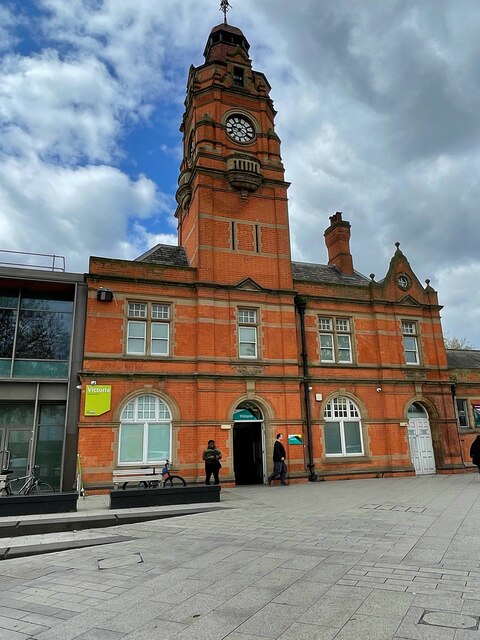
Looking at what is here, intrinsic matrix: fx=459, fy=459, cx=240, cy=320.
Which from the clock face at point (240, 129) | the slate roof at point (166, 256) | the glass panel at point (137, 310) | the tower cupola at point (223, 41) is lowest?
the glass panel at point (137, 310)

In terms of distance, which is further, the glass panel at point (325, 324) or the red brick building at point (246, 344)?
the glass panel at point (325, 324)

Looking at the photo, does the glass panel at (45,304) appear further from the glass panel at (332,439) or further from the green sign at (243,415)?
the glass panel at (332,439)

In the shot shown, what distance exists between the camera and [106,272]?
18641mm

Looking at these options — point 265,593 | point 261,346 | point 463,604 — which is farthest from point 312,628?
point 261,346

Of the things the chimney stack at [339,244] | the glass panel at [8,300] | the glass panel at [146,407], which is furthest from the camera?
the chimney stack at [339,244]

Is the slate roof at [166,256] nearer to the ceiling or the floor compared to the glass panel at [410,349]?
nearer to the ceiling

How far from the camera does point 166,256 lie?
71.5 ft

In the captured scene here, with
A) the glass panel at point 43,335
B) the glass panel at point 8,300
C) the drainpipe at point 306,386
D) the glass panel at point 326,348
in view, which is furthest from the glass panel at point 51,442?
the glass panel at point 326,348

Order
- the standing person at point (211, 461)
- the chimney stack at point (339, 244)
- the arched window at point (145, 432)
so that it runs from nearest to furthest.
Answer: the standing person at point (211, 461), the arched window at point (145, 432), the chimney stack at point (339, 244)

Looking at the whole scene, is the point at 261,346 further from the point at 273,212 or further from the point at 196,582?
the point at 196,582

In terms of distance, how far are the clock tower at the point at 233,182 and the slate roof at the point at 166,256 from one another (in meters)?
0.43

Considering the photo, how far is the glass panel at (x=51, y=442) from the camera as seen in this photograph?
16694mm

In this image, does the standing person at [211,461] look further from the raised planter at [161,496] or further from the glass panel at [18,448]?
the glass panel at [18,448]

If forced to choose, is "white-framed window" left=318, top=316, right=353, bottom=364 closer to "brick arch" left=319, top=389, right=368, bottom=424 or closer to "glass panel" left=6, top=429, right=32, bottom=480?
"brick arch" left=319, top=389, right=368, bottom=424
